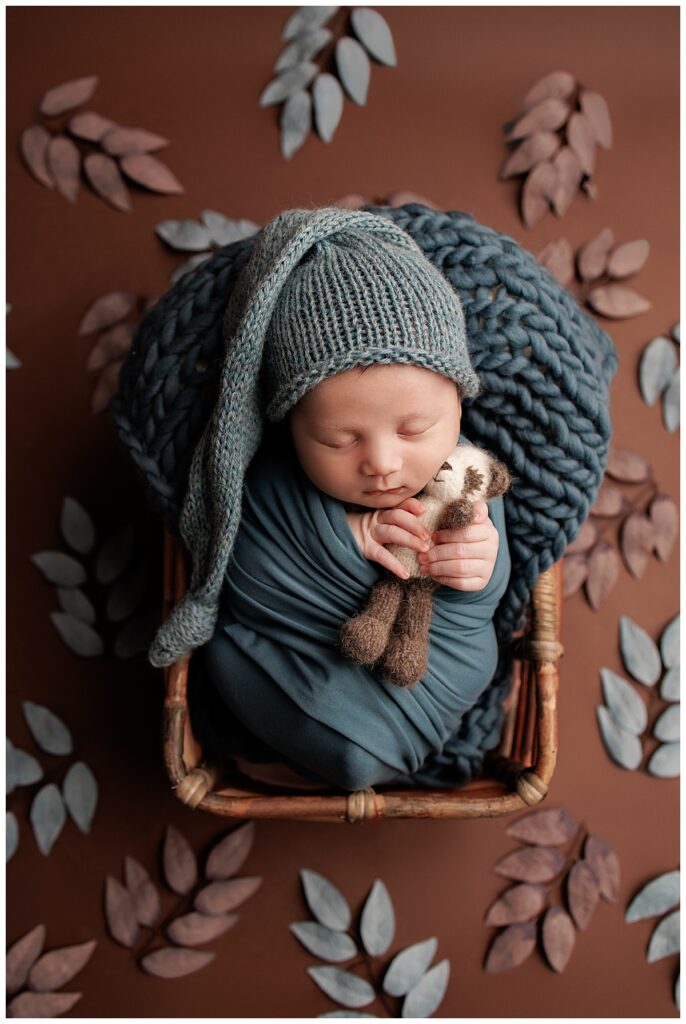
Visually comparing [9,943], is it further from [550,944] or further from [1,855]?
[550,944]

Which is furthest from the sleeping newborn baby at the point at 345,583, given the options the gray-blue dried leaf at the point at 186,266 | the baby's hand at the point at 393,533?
the gray-blue dried leaf at the point at 186,266

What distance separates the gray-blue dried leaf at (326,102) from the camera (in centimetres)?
120

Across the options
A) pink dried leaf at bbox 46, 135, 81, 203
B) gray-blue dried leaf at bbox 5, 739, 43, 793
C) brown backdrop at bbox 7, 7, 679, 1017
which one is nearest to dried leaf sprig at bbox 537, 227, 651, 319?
brown backdrop at bbox 7, 7, 679, 1017

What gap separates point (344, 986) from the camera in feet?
3.87

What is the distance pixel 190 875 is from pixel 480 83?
117 cm

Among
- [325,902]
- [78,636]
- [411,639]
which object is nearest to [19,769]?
[78,636]

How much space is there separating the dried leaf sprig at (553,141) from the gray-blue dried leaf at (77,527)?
0.74 metres

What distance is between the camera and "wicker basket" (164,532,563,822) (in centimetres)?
93

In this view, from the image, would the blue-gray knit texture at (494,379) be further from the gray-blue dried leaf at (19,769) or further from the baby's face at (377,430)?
the gray-blue dried leaf at (19,769)

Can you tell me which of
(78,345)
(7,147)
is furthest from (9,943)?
(7,147)

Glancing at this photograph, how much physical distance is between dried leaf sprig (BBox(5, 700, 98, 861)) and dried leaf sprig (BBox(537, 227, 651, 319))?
94 cm

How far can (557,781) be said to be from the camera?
1222mm

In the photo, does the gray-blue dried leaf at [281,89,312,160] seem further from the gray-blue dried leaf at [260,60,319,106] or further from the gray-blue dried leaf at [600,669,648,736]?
the gray-blue dried leaf at [600,669,648,736]

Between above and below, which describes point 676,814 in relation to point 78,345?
below
